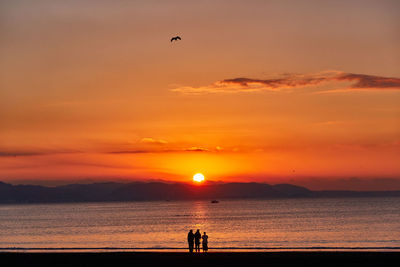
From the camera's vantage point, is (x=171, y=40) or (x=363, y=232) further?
(x=363, y=232)
